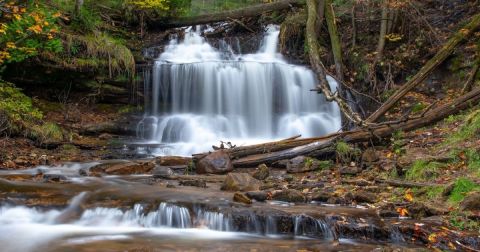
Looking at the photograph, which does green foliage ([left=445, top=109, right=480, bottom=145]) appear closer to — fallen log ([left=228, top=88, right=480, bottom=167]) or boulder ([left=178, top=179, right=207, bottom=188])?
fallen log ([left=228, top=88, right=480, bottom=167])

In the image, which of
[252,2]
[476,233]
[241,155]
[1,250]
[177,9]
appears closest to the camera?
[476,233]

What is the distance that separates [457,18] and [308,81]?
15.9 feet

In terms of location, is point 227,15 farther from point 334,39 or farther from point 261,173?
point 261,173

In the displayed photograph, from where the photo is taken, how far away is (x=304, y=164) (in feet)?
27.1

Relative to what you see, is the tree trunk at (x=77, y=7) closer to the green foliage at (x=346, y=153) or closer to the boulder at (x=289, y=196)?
the green foliage at (x=346, y=153)

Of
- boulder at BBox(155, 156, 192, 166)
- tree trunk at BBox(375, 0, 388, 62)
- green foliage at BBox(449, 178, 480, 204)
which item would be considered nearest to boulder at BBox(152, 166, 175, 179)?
boulder at BBox(155, 156, 192, 166)

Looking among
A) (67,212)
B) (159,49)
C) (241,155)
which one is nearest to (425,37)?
(241,155)

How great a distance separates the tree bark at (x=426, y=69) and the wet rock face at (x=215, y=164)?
3.42 meters

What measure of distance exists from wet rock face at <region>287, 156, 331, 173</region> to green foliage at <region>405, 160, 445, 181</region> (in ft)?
5.86

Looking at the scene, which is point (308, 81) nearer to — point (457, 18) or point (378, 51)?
point (378, 51)

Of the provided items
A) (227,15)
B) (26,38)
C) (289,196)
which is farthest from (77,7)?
(289,196)

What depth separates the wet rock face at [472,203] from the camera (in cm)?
483

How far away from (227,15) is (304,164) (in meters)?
9.94

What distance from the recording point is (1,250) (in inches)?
194
